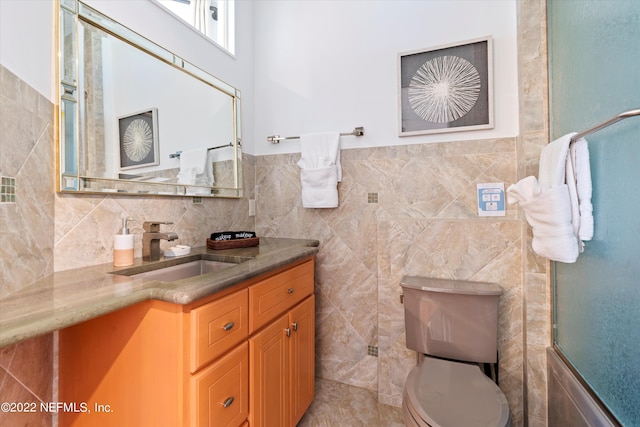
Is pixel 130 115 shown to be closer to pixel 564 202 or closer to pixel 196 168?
pixel 196 168

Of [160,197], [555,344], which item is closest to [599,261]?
[555,344]

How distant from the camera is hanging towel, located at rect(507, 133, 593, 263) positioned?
3.28 ft

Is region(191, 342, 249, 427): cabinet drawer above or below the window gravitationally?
below

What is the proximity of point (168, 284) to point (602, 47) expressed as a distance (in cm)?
162

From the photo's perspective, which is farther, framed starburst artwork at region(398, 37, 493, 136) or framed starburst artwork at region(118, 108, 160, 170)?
framed starburst artwork at region(398, 37, 493, 136)

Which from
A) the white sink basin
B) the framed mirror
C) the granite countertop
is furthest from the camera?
the white sink basin

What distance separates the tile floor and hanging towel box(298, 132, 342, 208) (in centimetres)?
117

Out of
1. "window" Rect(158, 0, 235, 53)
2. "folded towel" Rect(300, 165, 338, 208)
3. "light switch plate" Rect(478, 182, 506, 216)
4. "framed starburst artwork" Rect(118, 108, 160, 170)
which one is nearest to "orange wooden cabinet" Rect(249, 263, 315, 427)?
"folded towel" Rect(300, 165, 338, 208)

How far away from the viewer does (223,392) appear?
0.94m

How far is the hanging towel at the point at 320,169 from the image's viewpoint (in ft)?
5.92

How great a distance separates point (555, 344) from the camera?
Result: 1.29 m

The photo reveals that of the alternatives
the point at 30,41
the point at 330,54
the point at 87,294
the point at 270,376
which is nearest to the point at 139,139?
the point at 30,41

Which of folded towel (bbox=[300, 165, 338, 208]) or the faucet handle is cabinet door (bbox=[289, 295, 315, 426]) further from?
the faucet handle

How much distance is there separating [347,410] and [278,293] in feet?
3.02
